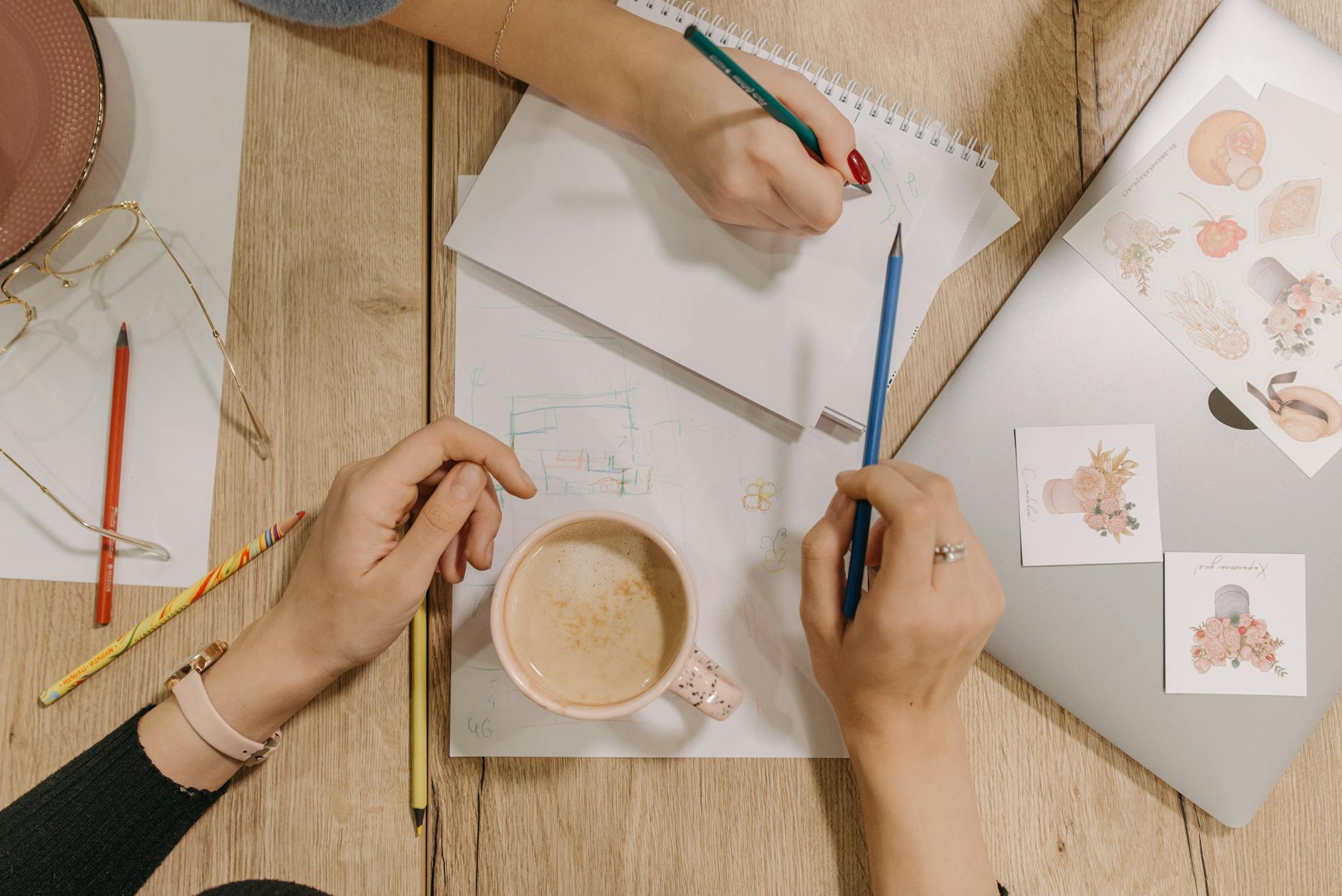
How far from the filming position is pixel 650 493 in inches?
29.3

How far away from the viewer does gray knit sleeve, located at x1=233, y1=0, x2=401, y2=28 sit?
0.72 meters

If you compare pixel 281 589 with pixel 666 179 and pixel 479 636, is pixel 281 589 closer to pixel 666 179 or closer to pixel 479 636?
pixel 479 636

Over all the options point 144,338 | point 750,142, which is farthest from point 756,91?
point 144,338

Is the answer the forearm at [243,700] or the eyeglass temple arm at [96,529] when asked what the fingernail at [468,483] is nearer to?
the forearm at [243,700]

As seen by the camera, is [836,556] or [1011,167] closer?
[836,556]

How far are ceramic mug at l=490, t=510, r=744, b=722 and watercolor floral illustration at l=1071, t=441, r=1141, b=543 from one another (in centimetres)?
36

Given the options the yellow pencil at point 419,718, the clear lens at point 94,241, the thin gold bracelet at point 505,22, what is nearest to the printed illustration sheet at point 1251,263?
the thin gold bracelet at point 505,22

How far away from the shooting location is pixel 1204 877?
0.72 m

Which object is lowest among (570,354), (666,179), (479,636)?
(479,636)

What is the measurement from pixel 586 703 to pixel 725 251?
42 cm

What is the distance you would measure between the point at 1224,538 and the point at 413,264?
78 cm

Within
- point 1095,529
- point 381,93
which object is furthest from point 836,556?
point 381,93

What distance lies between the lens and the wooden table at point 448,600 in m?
0.71

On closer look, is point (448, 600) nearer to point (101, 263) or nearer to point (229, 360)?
point (229, 360)
